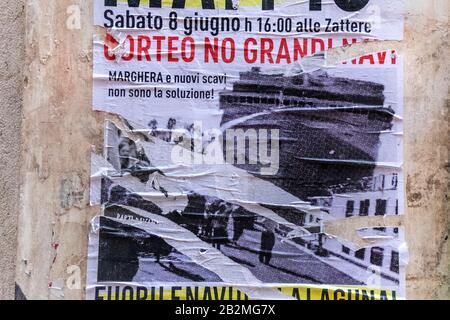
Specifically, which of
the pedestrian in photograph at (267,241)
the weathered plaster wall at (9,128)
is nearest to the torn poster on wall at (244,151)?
the pedestrian in photograph at (267,241)

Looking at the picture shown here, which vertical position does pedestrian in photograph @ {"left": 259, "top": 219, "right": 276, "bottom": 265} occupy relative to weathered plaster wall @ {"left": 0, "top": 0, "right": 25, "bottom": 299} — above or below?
below

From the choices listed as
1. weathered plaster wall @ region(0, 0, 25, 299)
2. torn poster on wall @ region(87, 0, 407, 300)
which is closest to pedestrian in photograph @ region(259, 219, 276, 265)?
torn poster on wall @ region(87, 0, 407, 300)

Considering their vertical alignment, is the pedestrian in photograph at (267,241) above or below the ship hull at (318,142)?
below

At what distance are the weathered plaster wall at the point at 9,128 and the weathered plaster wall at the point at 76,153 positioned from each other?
80mm

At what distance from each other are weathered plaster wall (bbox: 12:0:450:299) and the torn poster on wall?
68mm

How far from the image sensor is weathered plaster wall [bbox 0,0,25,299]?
3605 millimetres

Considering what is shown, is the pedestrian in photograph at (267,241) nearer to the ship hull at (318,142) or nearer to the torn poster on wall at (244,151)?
the torn poster on wall at (244,151)

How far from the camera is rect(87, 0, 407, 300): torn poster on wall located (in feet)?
11.7

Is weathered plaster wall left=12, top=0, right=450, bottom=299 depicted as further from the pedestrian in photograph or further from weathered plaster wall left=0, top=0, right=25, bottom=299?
the pedestrian in photograph

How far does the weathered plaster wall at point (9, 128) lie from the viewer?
142 inches

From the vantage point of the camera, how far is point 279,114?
3594mm

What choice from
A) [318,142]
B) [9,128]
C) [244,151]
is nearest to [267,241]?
[244,151]

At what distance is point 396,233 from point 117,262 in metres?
1.50
